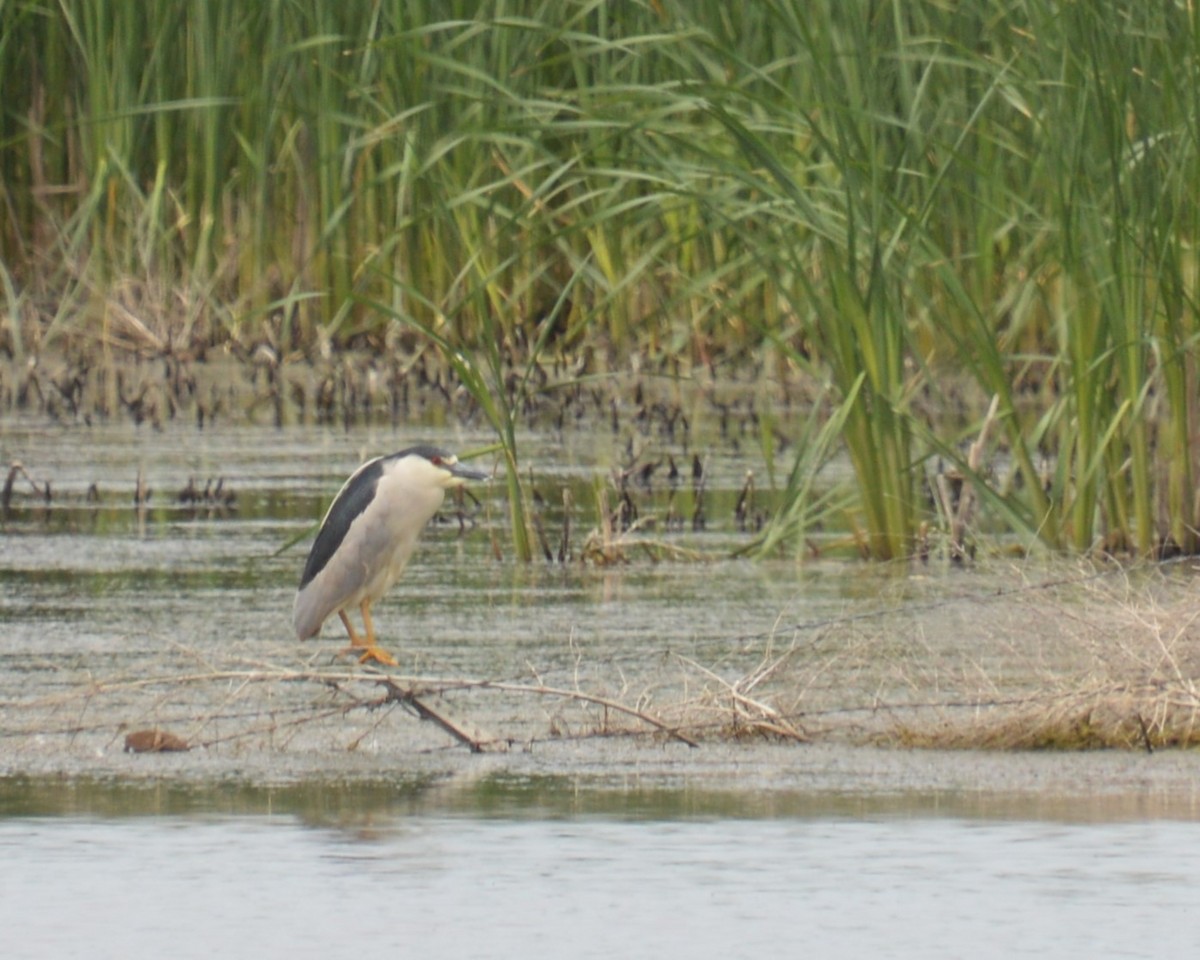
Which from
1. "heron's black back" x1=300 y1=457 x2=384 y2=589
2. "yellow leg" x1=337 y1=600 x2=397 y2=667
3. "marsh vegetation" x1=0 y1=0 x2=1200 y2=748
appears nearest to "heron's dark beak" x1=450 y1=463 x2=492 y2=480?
"heron's black back" x1=300 y1=457 x2=384 y2=589

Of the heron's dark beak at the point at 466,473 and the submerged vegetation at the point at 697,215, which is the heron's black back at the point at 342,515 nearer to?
the heron's dark beak at the point at 466,473

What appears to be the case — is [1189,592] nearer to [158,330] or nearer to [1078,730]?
[1078,730]

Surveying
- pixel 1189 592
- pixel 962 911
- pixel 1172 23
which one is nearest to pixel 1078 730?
pixel 1189 592

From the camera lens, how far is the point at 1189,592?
6.36 metres

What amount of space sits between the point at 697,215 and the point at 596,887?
27.5ft

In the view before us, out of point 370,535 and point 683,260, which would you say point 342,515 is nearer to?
point 370,535

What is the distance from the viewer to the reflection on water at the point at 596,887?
4555mm


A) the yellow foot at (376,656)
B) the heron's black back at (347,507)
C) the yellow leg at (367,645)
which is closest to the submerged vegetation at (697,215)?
the heron's black back at (347,507)

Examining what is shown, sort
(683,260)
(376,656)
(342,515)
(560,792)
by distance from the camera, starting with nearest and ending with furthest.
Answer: (560,792) < (376,656) < (342,515) < (683,260)

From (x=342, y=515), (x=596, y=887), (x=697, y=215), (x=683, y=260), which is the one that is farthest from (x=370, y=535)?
(x=683, y=260)

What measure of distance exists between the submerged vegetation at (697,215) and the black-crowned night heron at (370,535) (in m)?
0.84

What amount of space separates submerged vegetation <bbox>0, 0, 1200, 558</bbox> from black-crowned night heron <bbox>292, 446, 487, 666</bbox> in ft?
2.77

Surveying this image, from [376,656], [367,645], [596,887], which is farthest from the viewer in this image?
[367,645]

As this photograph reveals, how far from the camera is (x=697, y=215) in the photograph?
13.1 meters
